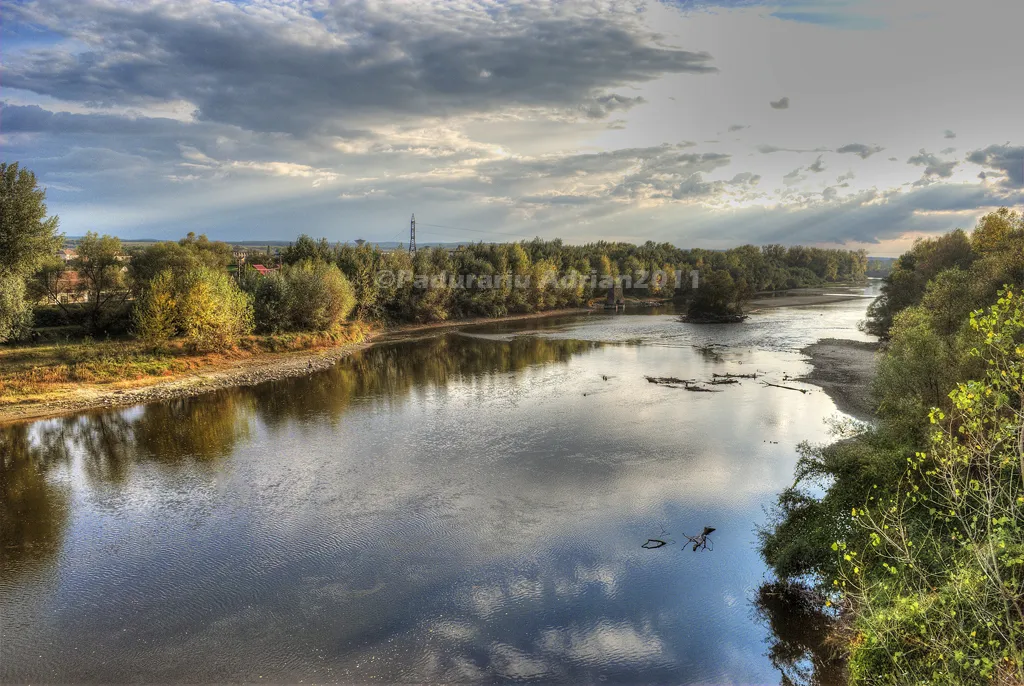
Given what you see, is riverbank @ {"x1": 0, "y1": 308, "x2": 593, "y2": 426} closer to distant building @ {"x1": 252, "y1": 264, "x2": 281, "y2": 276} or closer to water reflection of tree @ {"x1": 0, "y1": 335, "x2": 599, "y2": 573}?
water reflection of tree @ {"x1": 0, "y1": 335, "x2": 599, "y2": 573}

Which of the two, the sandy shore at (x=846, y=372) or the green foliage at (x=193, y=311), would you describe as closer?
the sandy shore at (x=846, y=372)

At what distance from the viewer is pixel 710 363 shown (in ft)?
157

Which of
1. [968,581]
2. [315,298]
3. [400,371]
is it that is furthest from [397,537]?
[315,298]

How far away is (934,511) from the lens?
26.8 feet

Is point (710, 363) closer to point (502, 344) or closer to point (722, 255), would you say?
point (502, 344)

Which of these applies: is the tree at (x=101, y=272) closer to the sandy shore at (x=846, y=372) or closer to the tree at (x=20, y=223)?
the tree at (x=20, y=223)

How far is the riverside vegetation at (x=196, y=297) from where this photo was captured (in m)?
35.2

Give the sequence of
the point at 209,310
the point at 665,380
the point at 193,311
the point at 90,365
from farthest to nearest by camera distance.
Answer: the point at 209,310 → the point at 193,311 → the point at 665,380 → the point at 90,365

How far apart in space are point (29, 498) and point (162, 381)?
729 inches

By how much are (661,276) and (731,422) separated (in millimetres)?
86456

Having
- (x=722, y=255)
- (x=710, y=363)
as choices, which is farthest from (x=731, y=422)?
(x=722, y=255)

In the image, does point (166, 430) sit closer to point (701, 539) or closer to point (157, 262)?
point (701, 539)

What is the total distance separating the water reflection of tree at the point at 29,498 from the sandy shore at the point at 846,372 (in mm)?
32553

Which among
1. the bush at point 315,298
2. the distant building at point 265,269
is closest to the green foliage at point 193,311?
the bush at point 315,298
